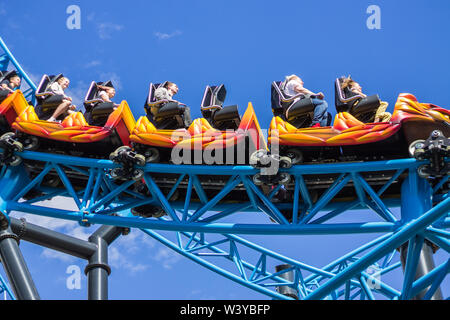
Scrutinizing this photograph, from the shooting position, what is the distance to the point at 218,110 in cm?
694

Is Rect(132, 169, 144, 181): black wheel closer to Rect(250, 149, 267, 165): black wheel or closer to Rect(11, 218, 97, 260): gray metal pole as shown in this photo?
Rect(250, 149, 267, 165): black wheel

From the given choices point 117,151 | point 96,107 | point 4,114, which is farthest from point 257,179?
point 4,114

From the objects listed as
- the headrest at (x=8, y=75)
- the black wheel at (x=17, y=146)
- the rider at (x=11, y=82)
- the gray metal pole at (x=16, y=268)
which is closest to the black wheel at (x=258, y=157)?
the gray metal pole at (x=16, y=268)

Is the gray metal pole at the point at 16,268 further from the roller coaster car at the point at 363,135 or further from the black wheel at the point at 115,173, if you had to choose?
the roller coaster car at the point at 363,135

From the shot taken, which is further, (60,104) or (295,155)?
(60,104)

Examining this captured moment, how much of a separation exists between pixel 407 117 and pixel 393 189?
98cm

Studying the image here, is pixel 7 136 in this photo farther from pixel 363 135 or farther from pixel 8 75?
pixel 363 135

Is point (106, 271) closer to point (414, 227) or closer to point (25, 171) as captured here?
point (25, 171)

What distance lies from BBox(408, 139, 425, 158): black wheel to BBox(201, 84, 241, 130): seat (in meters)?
1.84

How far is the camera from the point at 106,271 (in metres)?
8.53

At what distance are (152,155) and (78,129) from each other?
890mm

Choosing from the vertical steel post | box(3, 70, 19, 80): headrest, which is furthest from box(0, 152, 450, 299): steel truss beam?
box(3, 70, 19, 80): headrest

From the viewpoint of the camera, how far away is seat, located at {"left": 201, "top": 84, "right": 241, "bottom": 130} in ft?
22.3
